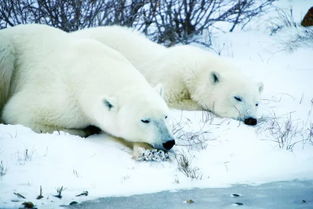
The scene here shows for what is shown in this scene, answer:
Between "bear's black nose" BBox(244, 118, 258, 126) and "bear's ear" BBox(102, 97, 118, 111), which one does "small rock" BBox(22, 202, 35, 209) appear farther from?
"bear's black nose" BBox(244, 118, 258, 126)

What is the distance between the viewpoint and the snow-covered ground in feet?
12.6

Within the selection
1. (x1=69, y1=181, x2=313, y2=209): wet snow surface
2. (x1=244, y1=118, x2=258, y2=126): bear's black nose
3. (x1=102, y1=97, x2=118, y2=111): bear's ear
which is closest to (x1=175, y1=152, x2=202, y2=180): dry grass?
(x1=69, y1=181, x2=313, y2=209): wet snow surface

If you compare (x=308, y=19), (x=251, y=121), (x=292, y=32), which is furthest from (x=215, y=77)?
(x=308, y=19)

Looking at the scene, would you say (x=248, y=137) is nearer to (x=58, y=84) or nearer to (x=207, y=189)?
(x=207, y=189)

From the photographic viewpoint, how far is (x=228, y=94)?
21.0 feet

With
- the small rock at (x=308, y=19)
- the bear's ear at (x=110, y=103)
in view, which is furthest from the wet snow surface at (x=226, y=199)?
the small rock at (x=308, y=19)

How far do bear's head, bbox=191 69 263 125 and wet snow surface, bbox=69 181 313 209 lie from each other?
2.13m

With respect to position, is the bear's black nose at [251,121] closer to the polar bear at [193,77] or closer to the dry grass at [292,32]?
the polar bear at [193,77]

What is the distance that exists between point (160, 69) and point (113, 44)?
77 cm

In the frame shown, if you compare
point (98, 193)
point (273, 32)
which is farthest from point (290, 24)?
point (98, 193)

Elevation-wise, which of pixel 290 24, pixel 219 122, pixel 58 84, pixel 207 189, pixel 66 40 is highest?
pixel 290 24

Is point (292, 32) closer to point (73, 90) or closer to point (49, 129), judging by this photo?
point (73, 90)

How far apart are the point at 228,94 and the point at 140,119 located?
2042 millimetres

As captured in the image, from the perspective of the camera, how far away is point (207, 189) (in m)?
3.95
